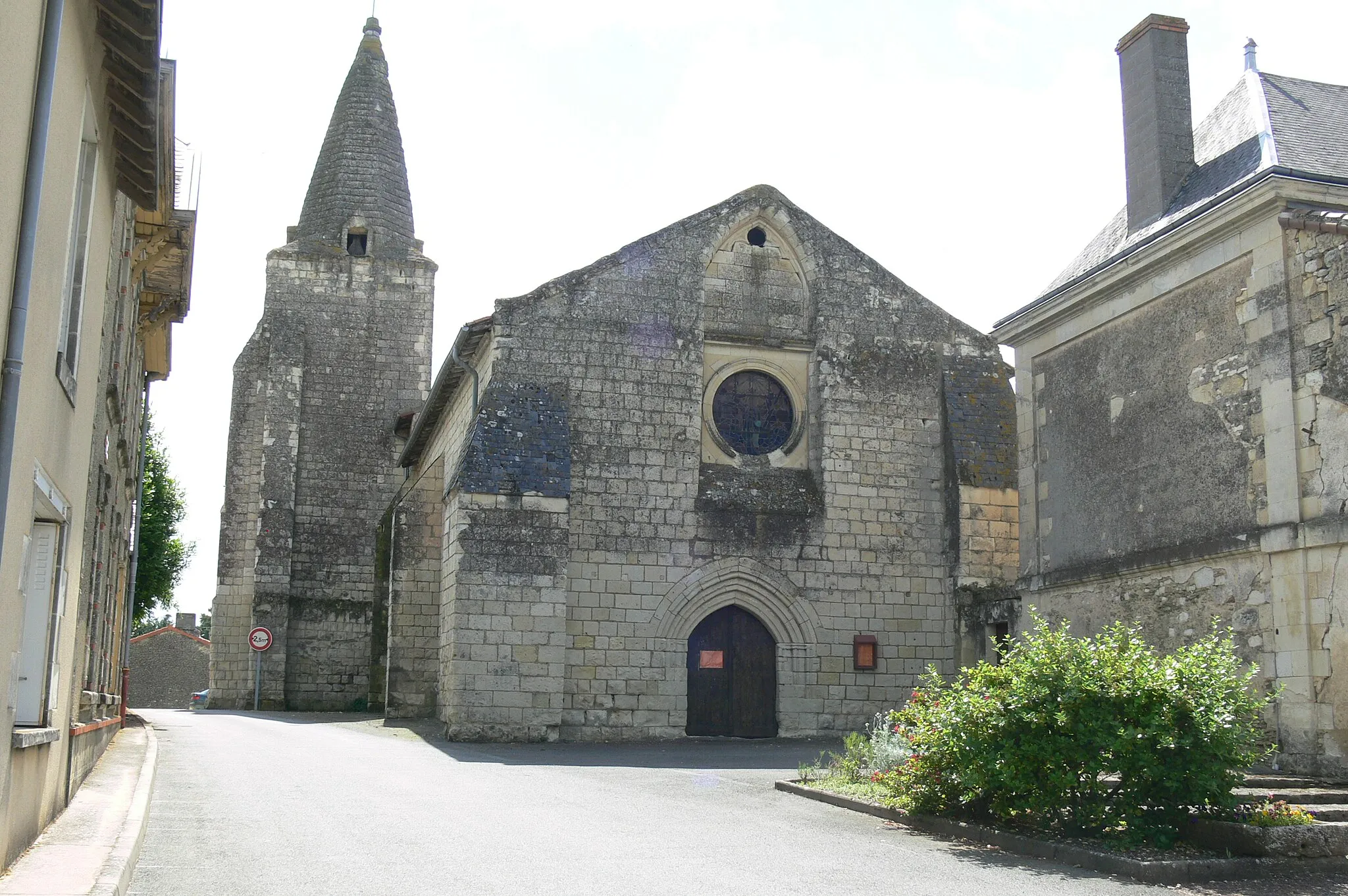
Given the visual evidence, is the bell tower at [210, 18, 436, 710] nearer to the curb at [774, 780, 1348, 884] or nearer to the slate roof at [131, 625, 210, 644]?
the curb at [774, 780, 1348, 884]

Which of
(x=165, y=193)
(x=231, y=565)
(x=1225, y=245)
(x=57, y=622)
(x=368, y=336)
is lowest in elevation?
(x=57, y=622)

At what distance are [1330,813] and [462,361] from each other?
42.8 feet

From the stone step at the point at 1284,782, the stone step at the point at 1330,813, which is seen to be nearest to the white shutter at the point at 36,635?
the stone step at the point at 1330,813

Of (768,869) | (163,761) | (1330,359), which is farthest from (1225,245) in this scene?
(163,761)

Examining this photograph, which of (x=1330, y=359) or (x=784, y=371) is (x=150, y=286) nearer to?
(x=784, y=371)

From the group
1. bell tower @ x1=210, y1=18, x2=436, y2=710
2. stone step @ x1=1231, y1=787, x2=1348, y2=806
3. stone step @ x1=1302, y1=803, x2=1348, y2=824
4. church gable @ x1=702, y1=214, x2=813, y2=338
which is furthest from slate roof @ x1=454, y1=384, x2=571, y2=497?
stone step @ x1=1302, y1=803, x2=1348, y2=824

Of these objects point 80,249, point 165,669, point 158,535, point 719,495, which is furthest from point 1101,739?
point 165,669

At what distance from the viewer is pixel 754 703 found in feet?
55.6

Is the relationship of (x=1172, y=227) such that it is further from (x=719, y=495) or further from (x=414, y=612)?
(x=414, y=612)

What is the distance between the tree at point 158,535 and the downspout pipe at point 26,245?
27.9m

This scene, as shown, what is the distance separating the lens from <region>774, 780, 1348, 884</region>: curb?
674cm

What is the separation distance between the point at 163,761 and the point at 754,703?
7.61 m

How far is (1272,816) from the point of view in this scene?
7.23 m

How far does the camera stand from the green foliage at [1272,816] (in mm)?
7148
